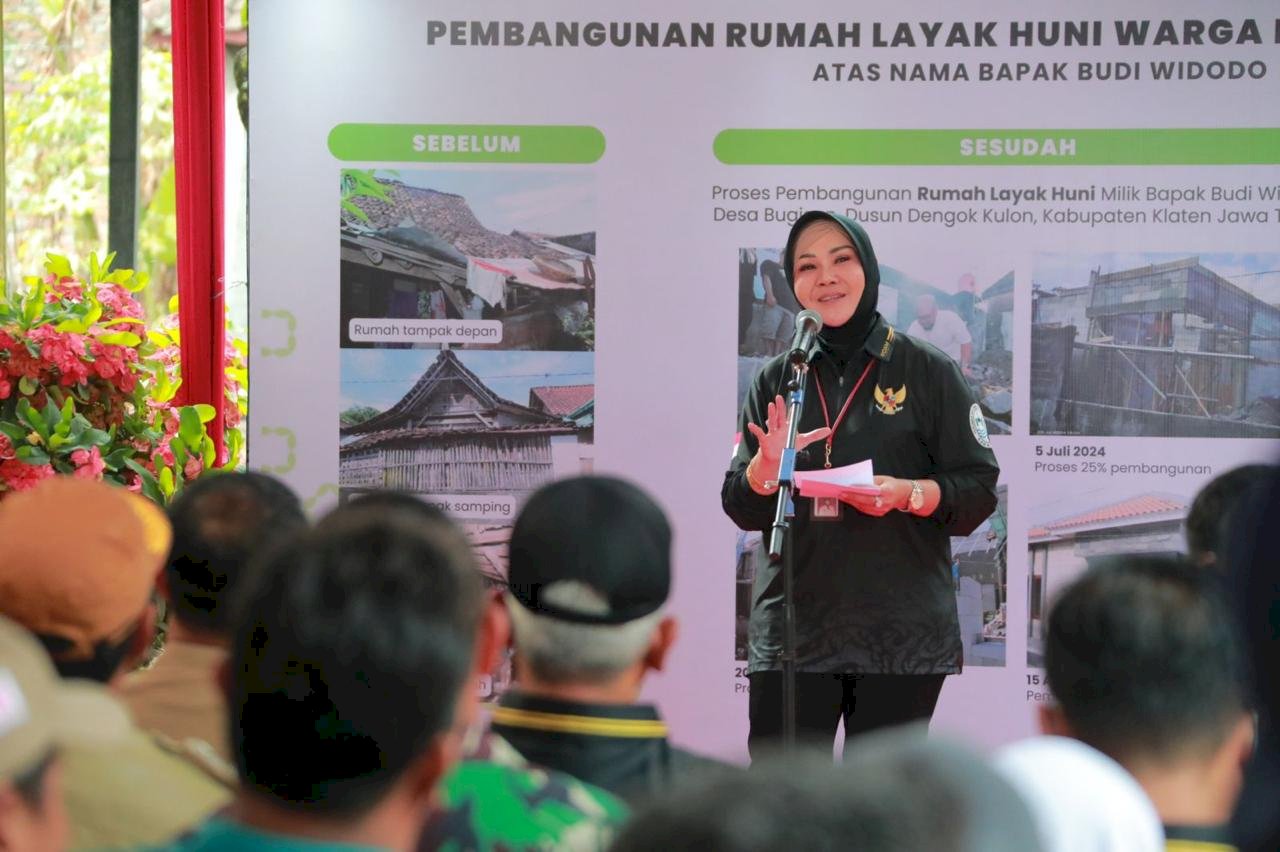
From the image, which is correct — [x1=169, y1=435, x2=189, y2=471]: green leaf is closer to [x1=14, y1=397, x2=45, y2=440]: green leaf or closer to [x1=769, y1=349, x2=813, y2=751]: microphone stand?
[x1=14, y1=397, x2=45, y2=440]: green leaf

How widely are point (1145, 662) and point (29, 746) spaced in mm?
1115

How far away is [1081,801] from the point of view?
910mm

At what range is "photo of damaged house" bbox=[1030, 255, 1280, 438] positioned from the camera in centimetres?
428

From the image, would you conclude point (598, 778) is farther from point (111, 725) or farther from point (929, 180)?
point (929, 180)

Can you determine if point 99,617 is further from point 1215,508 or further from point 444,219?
point 444,219

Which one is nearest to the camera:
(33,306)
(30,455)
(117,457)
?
(30,455)

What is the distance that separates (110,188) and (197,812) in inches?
164

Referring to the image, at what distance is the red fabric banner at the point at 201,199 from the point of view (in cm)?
455

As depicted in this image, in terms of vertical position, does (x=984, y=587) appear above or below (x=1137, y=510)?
below

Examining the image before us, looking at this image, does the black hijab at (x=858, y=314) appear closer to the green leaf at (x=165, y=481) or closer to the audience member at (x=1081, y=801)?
the green leaf at (x=165, y=481)

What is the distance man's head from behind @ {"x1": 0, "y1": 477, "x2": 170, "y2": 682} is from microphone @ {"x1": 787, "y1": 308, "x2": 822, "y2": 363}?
180cm

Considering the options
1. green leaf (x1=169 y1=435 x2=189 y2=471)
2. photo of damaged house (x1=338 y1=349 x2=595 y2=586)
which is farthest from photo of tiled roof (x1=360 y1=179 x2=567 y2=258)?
green leaf (x1=169 y1=435 x2=189 y2=471)

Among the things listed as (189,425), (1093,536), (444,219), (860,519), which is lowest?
(1093,536)

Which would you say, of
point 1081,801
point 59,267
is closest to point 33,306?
point 59,267
